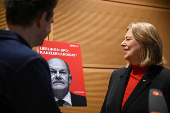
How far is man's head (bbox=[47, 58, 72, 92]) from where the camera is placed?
2.71 meters

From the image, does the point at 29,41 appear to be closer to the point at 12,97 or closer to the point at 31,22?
the point at 31,22

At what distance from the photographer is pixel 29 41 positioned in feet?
3.93

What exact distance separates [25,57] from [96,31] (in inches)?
99.9

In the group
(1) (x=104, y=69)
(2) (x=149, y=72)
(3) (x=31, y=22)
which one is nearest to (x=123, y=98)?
(2) (x=149, y=72)

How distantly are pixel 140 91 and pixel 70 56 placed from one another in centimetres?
109

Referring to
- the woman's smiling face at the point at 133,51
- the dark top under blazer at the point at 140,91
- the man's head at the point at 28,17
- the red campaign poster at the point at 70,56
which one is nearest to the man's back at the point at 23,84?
the man's head at the point at 28,17

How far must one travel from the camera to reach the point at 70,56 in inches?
117

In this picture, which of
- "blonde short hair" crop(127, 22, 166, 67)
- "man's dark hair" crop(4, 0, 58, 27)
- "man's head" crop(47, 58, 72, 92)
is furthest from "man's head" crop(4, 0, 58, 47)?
"man's head" crop(47, 58, 72, 92)

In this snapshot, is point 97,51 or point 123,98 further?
point 97,51

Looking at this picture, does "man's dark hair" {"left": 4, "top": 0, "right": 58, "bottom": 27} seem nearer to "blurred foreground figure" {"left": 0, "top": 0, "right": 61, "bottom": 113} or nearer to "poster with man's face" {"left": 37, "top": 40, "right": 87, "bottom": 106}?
"blurred foreground figure" {"left": 0, "top": 0, "right": 61, "bottom": 113}

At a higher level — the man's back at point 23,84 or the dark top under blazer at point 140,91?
the man's back at point 23,84

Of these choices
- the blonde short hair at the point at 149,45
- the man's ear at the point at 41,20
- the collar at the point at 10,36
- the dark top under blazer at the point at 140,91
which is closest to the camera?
the collar at the point at 10,36

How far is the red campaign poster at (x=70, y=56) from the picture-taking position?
9.34 feet

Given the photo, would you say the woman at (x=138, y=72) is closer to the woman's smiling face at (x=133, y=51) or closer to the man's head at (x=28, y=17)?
the woman's smiling face at (x=133, y=51)
